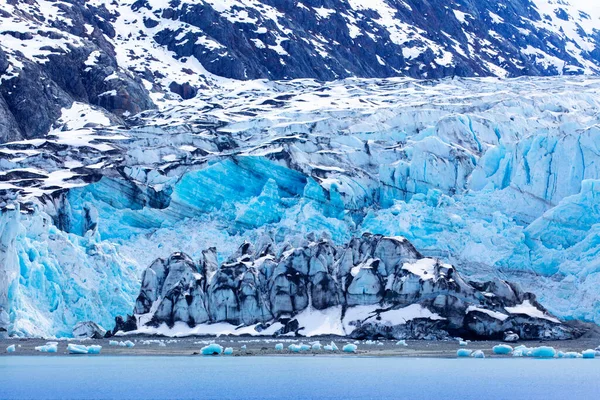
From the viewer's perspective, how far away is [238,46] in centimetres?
13512

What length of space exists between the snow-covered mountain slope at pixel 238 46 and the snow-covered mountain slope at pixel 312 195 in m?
20.8

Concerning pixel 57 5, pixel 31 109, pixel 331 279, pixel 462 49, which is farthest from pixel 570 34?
pixel 331 279

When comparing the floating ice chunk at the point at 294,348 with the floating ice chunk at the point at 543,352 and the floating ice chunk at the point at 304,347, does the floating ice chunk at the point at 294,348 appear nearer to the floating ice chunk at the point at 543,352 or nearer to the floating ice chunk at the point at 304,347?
the floating ice chunk at the point at 304,347

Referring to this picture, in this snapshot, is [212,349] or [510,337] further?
[510,337]

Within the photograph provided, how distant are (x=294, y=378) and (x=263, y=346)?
13.3m

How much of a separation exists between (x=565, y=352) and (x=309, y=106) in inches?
2126

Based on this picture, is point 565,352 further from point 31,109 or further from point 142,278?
point 31,109

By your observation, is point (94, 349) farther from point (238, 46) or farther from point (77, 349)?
point (238, 46)

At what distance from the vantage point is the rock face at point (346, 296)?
51375mm

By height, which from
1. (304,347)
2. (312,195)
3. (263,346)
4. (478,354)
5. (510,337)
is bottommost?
(263,346)

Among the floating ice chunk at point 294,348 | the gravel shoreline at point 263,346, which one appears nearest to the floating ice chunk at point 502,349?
the gravel shoreline at point 263,346

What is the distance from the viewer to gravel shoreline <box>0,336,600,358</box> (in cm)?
4681

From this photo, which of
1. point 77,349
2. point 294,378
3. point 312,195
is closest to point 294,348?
point 77,349

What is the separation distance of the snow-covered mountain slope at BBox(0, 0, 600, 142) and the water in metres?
56.8
